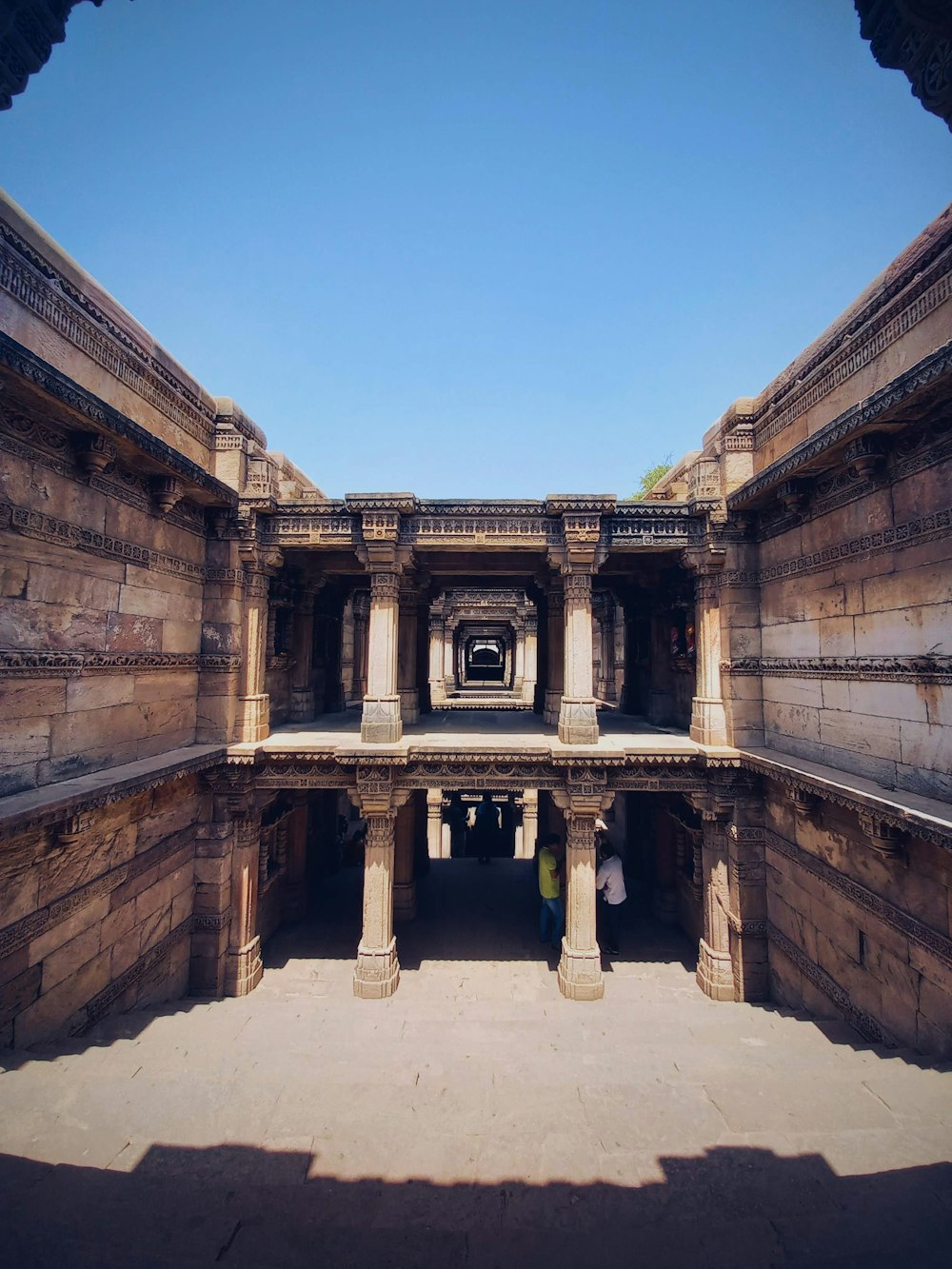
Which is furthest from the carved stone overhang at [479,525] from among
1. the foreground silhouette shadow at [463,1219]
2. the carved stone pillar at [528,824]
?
the carved stone pillar at [528,824]

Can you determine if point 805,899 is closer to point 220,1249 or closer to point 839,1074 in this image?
point 839,1074

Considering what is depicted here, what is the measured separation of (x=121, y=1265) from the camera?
10.6ft

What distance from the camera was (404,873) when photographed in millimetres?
10664

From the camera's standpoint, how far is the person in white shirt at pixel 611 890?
905 cm

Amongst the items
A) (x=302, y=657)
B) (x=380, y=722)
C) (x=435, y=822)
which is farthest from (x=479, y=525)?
(x=435, y=822)

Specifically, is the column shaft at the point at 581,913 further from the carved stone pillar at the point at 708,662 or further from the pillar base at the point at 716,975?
the carved stone pillar at the point at 708,662

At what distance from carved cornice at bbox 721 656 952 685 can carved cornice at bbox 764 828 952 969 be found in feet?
7.60

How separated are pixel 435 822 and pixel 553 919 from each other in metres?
7.33

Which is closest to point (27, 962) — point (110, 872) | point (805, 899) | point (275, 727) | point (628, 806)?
point (110, 872)

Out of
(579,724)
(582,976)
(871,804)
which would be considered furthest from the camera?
(579,724)

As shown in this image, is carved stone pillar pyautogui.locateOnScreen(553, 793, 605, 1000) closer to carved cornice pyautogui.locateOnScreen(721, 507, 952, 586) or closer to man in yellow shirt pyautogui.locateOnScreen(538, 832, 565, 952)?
man in yellow shirt pyautogui.locateOnScreen(538, 832, 565, 952)

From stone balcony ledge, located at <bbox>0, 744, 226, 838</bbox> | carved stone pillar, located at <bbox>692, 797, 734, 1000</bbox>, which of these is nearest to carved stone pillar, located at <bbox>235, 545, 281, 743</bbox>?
stone balcony ledge, located at <bbox>0, 744, 226, 838</bbox>

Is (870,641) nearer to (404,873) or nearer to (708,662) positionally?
(708,662)

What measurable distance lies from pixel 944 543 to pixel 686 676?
575cm
